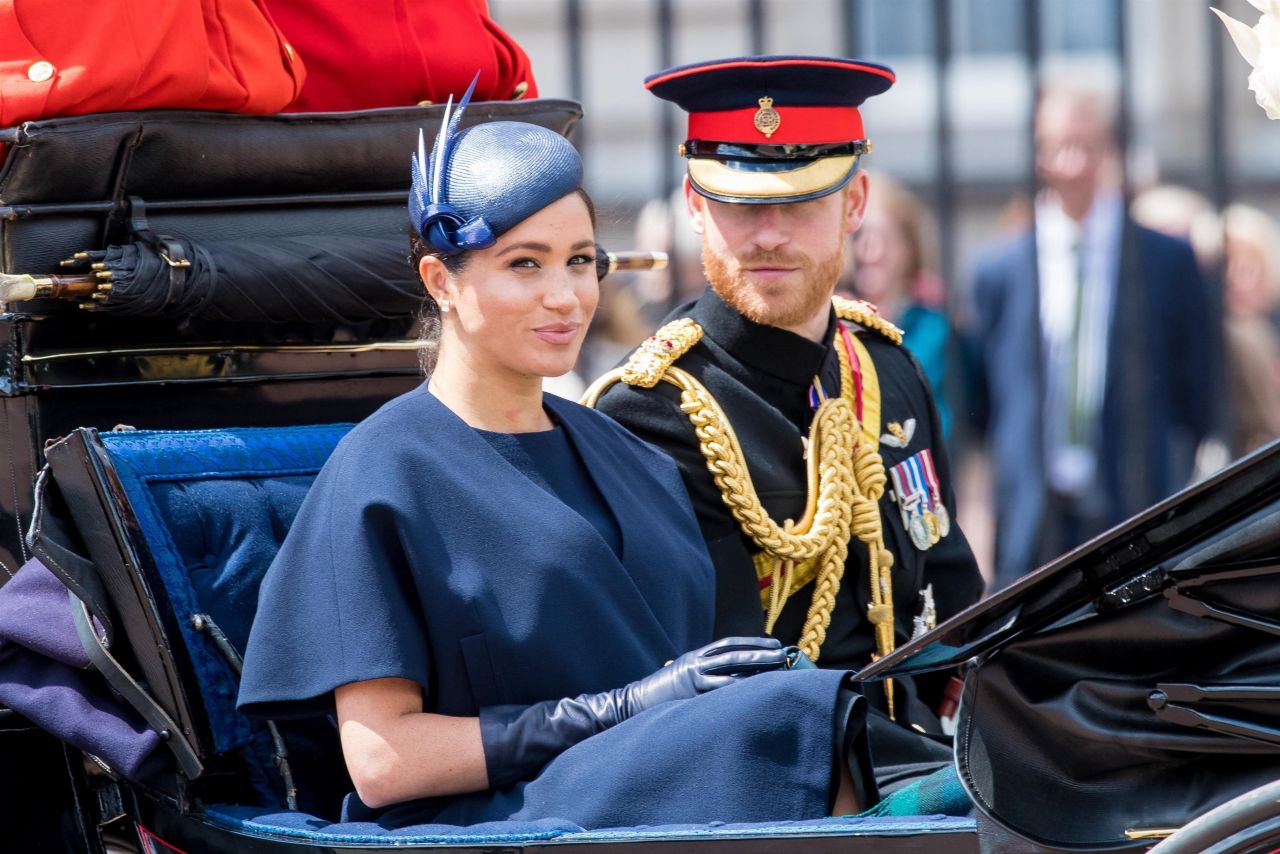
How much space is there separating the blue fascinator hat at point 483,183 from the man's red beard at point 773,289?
1.94 ft

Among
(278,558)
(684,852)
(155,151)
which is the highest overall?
(155,151)

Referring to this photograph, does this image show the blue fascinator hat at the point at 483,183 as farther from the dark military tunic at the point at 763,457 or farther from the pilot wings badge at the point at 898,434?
the pilot wings badge at the point at 898,434

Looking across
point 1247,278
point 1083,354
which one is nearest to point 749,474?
point 1083,354

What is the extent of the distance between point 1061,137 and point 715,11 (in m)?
1.54

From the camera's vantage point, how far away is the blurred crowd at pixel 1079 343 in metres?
5.31

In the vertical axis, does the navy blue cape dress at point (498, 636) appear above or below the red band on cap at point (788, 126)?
below

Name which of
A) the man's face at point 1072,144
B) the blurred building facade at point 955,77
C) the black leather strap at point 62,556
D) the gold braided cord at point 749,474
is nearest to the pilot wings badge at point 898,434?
the gold braided cord at point 749,474

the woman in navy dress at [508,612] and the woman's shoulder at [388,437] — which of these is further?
the woman's shoulder at [388,437]

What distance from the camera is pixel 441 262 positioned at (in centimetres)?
253

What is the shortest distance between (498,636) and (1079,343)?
3369 millimetres

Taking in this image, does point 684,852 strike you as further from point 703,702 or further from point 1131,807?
point 1131,807

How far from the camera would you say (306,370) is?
3102 millimetres

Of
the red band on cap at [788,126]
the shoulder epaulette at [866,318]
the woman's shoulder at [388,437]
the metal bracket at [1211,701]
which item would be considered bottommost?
the metal bracket at [1211,701]

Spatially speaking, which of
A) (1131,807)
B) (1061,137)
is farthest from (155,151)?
(1061,137)
